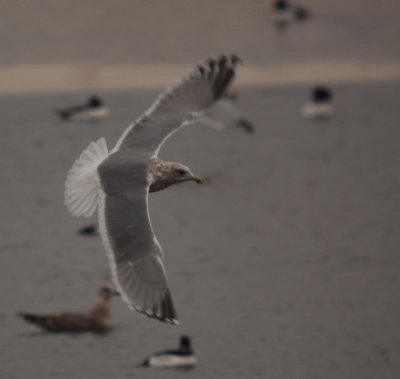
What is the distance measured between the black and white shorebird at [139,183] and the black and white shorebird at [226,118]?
17.0 metres

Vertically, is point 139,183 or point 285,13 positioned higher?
point 139,183

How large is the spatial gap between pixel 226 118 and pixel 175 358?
14692mm

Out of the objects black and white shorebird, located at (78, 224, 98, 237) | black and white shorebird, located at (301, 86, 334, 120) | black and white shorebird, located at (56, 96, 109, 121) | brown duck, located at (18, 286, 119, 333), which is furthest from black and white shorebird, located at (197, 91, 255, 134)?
brown duck, located at (18, 286, 119, 333)

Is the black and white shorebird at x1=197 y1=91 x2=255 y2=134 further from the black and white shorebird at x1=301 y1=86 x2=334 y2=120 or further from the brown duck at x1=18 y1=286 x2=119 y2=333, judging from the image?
the brown duck at x1=18 y1=286 x2=119 y2=333

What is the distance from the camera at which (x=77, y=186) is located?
1345cm

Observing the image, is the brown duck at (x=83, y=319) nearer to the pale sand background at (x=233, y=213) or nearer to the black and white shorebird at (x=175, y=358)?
the pale sand background at (x=233, y=213)

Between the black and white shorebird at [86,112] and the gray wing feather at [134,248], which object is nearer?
the gray wing feather at [134,248]

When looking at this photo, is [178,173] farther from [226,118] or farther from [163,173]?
[226,118]

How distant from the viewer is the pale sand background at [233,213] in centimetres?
1959

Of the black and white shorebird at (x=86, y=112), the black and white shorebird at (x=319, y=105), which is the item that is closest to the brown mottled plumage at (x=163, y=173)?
the black and white shorebird at (x=86, y=112)

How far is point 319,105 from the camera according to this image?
33.4m

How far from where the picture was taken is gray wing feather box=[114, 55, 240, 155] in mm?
14180

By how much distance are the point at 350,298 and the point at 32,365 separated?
5.21 metres

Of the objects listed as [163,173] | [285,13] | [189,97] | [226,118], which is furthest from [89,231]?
[285,13]
